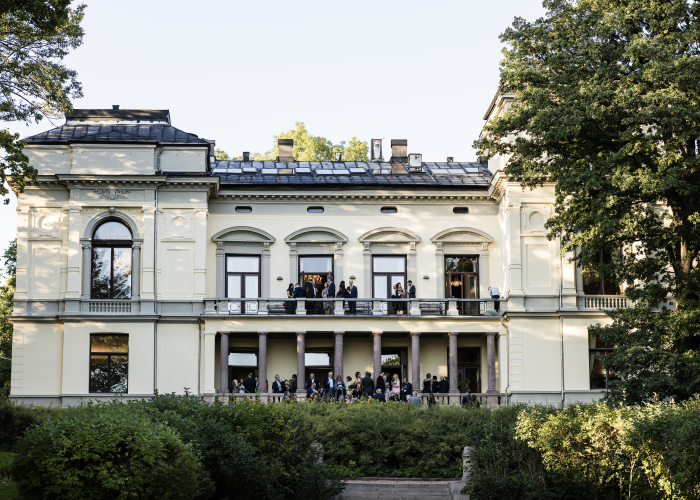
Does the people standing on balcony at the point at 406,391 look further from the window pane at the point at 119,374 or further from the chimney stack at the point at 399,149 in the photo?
the chimney stack at the point at 399,149

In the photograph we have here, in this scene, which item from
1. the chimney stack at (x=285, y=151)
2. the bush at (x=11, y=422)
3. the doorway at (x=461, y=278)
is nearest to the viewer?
the bush at (x=11, y=422)

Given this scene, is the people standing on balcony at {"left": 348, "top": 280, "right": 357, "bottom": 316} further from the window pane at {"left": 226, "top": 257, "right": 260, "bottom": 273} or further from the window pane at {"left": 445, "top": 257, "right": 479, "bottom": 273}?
the window pane at {"left": 445, "top": 257, "right": 479, "bottom": 273}

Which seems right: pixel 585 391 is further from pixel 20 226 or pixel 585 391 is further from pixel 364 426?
pixel 20 226

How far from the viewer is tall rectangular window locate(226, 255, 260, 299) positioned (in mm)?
38562

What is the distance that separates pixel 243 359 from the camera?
3819 cm

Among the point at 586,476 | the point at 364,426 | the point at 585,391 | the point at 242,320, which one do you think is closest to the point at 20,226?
the point at 242,320

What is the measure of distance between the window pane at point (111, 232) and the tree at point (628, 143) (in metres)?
16.5

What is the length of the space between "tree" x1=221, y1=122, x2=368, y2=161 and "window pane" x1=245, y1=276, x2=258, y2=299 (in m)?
14.8

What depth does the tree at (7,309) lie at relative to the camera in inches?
2012

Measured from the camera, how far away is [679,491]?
15.5m

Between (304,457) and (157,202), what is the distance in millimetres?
19757

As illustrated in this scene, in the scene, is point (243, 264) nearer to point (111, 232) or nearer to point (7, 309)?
point (111, 232)

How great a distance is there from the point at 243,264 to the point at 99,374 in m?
7.59

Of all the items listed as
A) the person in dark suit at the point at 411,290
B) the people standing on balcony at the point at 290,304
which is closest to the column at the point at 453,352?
the person in dark suit at the point at 411,290
